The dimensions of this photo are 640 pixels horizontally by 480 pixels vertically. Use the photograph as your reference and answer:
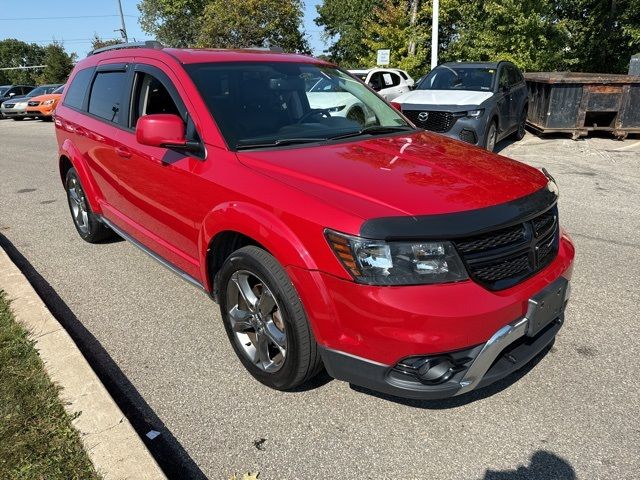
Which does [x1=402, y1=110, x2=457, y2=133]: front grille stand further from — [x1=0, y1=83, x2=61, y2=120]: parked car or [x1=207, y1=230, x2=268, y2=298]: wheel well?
[x1=0, y1=83, x2=61, y2=120]: parked car

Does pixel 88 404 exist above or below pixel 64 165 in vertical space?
below

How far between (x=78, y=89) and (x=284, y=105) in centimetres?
277

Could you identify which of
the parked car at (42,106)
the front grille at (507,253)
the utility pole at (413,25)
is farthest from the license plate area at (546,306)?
the parked car at (42,106)

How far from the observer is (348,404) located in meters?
2.71

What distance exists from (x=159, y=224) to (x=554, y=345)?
109 inches

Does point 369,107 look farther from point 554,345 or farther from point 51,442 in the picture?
point 51,442

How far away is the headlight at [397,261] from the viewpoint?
214 centimetres

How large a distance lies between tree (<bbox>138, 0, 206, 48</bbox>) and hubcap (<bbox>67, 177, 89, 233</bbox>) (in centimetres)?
4666

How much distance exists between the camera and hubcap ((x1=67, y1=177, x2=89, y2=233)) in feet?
16.7

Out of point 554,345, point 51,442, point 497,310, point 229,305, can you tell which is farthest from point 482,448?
point 51,442

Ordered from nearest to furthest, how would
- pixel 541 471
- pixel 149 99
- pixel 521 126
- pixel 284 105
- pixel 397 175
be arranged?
pixel 541 471 < pixel 397 175 < pixel 284 105 < pixel 149 99 < pixel 521 126

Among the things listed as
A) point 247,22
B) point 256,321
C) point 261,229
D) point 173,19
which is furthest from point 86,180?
point 173,19

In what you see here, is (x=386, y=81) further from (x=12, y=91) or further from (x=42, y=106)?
(x=12, y=91)

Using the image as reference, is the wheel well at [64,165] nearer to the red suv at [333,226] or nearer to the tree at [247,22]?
the red suv at [333,226]
